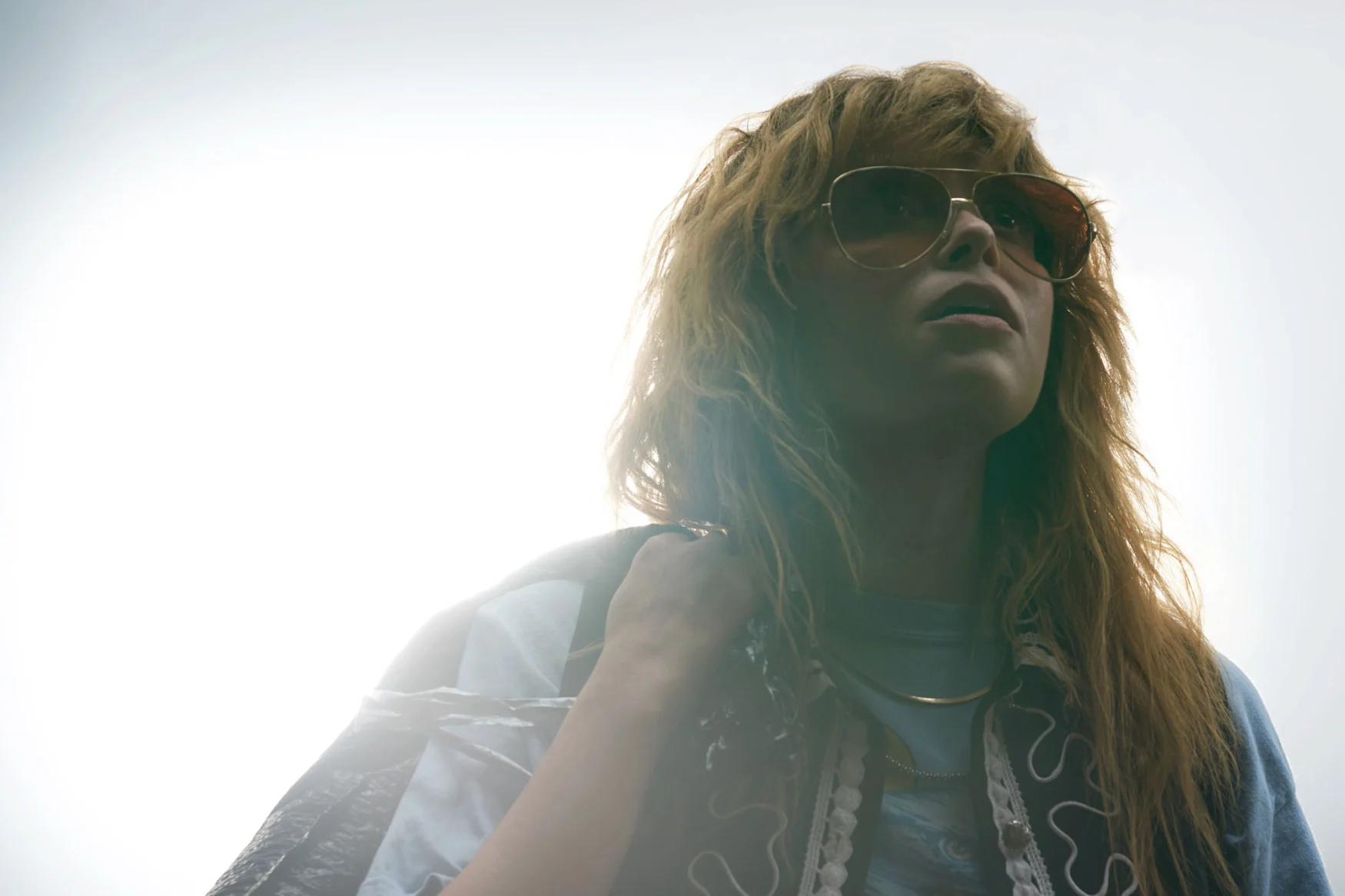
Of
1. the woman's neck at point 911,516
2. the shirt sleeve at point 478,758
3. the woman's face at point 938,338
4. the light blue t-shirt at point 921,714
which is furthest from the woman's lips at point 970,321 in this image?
the shirt sleeve at point 478,758

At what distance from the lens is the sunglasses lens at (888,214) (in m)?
1.60

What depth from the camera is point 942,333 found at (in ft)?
5.00

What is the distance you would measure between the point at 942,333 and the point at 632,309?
0.76m

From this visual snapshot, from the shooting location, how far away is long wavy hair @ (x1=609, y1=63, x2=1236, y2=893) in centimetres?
156

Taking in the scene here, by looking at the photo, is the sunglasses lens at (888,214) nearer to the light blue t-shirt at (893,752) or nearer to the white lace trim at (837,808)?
the light blue t-shirt at (893,752)

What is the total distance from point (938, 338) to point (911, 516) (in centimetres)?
36

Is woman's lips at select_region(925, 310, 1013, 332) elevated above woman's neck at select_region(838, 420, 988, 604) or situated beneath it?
elevated above

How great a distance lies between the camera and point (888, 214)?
5.31ft

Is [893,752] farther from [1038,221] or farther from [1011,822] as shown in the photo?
[1038,221]

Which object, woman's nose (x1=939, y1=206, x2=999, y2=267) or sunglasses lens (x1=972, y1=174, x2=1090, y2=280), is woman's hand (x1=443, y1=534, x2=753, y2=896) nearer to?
woman's nose (x1=939, y1=206, x2=999, y2=267)

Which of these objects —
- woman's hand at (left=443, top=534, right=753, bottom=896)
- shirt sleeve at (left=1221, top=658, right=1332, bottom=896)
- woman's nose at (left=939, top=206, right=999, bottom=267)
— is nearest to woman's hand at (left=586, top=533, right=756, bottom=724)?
woman's hand at (left=443, top=534, right=753, bottom=896)

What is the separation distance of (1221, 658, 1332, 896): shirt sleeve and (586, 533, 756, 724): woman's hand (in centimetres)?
92

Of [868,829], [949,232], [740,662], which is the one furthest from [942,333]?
[868,829]

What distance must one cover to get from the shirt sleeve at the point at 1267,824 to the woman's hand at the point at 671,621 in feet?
3.01
